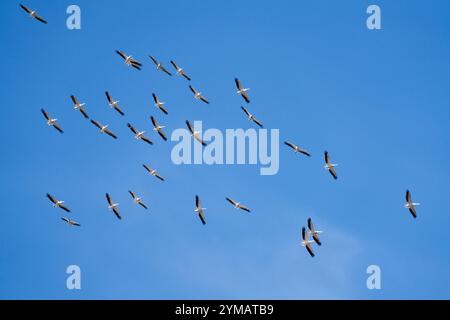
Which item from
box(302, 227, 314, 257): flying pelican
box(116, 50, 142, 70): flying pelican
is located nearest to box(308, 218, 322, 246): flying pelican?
box(302, 227, 314, 257): flying pelican

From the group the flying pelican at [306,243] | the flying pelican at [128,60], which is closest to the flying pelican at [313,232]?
the flying pelican at [306,243]

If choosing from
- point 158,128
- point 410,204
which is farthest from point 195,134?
point 410,204

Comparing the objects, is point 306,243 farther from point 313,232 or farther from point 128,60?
point 128,60

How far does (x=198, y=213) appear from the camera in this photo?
69.1 meters

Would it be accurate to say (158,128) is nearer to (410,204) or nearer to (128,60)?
(128,60)

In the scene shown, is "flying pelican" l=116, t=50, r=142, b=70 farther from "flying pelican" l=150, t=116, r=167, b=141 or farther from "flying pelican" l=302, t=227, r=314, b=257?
"flying pelican" l=302, t=227, r=314, b=257

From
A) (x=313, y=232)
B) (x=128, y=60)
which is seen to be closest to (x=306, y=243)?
(x=313, y=232)

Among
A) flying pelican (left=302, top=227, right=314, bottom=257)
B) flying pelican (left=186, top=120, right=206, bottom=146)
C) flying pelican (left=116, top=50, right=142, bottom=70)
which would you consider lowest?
flying pelican (left=302, top=227, right=314, bottom=257)

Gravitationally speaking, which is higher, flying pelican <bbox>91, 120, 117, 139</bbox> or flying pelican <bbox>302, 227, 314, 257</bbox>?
flying pelican <bbox>91, 120, 117, 139</bbox>

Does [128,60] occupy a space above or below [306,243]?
above
